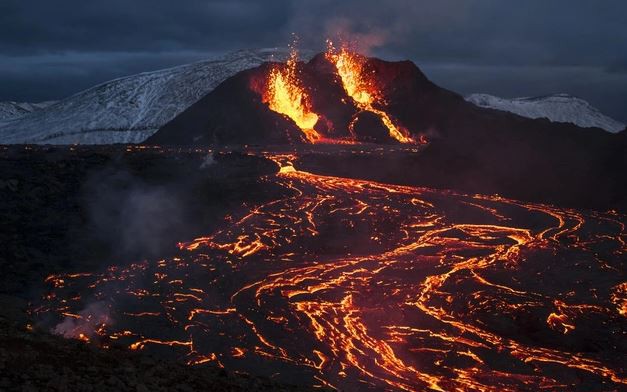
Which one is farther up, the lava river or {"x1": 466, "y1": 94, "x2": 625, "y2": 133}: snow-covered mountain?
{"x1": 466, "y1": 94, "x2": 625, "y2": 133}: snow-covered mountain

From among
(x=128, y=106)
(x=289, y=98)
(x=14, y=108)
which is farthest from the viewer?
(x=14, y=108)

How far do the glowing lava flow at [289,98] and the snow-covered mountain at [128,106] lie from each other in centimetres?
2200

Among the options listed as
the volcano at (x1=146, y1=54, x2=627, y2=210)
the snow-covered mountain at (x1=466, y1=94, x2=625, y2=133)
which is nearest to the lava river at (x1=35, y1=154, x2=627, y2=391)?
the volcano at (x1=146, y1=54, x2=627, y2=210)

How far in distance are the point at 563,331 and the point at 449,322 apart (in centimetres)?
344

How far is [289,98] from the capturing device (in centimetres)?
7412

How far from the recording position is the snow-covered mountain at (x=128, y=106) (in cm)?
8869

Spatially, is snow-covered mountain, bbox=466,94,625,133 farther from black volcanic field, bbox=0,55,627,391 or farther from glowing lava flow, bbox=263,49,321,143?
black volcanic field, bbox=0,55,627,391

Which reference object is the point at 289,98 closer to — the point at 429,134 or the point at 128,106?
the point at 429,134

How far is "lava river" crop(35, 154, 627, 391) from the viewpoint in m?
16.2

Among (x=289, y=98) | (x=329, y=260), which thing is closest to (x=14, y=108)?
(x=289, y=98)

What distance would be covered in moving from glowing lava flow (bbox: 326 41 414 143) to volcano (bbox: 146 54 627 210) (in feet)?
1.33

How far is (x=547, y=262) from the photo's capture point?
1078 inches

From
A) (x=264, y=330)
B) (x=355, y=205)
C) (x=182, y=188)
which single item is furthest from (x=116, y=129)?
(x=264, y=330)

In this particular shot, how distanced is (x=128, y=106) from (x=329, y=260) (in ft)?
261
